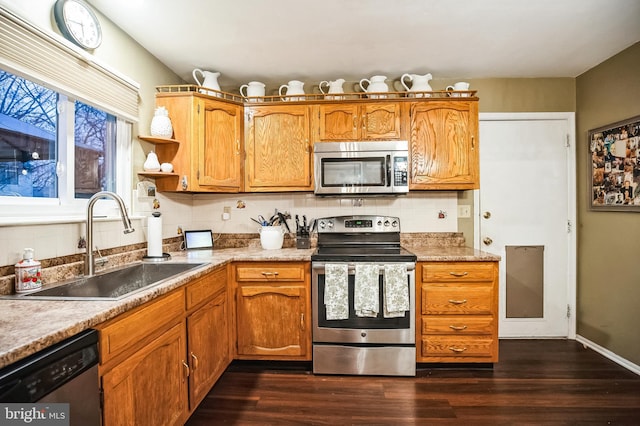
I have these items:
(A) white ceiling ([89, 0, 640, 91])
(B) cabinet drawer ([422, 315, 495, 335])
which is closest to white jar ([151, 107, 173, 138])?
(A) white ceiling ([89, 0, 640, 91])

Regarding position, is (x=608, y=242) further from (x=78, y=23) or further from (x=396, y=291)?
(x=78, y=23)

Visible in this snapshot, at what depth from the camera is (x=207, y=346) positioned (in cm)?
193

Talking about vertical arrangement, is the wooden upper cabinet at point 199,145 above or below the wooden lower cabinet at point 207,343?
above

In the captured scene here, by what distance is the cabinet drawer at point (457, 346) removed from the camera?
231 centimetres

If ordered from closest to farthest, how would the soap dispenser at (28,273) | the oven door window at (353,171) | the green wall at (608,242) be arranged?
the soap dispenser at (28,273) < the green wall at (608,242) < the oven door window at (353,171)

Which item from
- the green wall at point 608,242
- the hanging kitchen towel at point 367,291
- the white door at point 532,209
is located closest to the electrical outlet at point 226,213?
the hanging kitchen towel at point 367,291

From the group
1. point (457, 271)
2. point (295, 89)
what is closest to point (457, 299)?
point (457, 271)

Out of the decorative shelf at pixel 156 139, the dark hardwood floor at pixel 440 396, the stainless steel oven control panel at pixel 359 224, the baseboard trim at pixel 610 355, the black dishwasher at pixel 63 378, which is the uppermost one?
the decorative shelf at pixel 156 139

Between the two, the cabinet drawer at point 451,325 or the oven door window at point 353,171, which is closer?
the cabinet drawer at point 451,325

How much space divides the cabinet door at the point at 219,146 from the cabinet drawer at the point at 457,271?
5.37 ft

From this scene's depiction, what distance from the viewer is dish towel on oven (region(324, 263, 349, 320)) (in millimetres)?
2270

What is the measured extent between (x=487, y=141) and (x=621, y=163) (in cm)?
94

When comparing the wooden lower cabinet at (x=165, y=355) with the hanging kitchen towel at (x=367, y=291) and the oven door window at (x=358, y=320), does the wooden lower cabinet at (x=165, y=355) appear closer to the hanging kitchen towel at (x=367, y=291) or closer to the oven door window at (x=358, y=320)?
the oven door window at (x=358, y=320)

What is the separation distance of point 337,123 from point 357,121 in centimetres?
16
